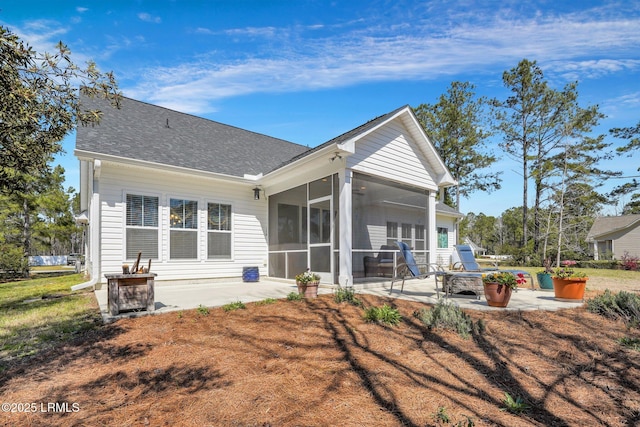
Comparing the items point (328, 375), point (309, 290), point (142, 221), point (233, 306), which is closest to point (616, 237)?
point (309, 290)

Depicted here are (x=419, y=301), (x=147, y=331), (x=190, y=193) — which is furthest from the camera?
(x=190, y=193)

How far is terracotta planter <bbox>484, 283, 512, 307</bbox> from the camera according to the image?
539cm

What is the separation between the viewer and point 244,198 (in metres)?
10.4

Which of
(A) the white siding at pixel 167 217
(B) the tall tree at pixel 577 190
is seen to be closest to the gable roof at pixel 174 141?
(A) the white siding at pixel 167 217

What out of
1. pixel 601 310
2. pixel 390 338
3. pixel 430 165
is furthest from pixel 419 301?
pixel 430 165

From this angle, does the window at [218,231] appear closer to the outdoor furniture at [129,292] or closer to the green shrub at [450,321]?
the outdoor furniture at [129,292]

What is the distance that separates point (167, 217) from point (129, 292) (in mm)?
3963

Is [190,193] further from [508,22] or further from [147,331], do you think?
[508,22]

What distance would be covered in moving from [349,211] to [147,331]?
189 inches

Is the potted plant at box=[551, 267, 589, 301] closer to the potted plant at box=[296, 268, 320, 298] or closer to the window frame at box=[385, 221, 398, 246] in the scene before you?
the potted plant at box=[296, 268, 320, 298]

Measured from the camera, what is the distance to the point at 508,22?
27.1 feet

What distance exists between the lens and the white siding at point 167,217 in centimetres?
792

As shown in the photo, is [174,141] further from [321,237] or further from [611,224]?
[611,224]

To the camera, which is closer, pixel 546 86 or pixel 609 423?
pixel 609 423
